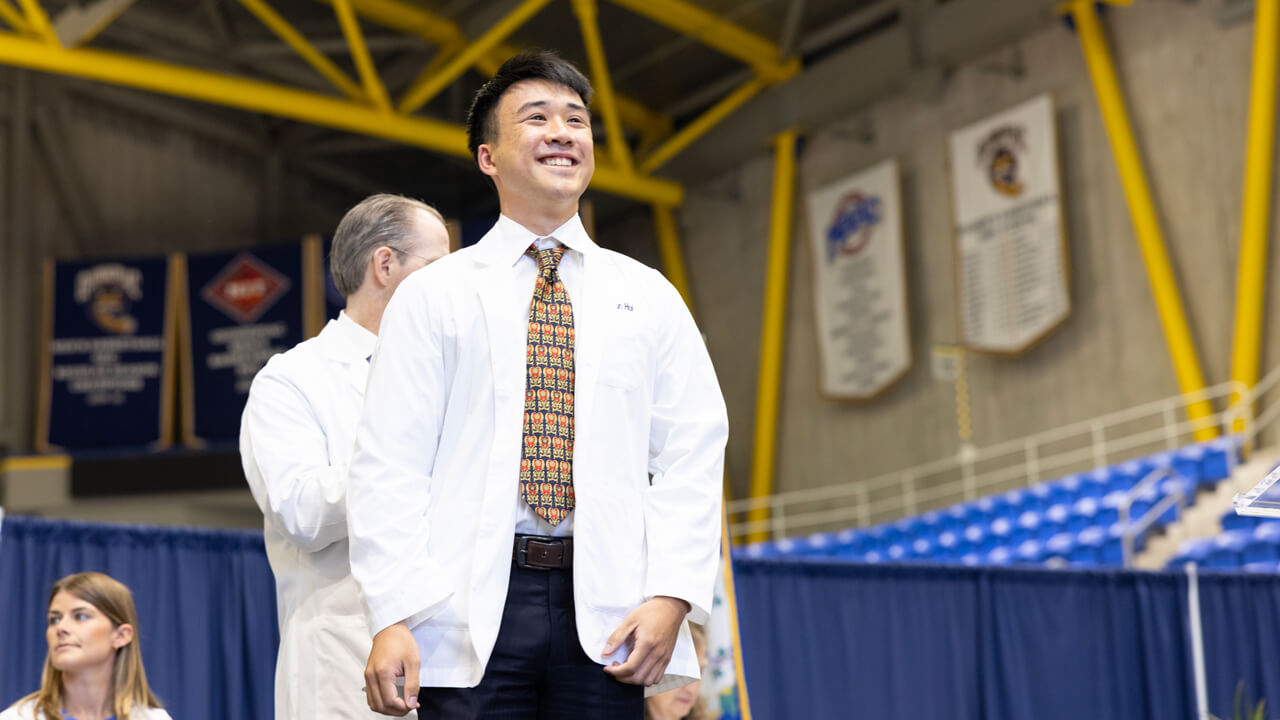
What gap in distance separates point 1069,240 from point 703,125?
5472 millimetres

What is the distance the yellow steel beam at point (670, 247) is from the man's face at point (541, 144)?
15472 mm

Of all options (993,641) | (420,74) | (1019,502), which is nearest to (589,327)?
(993,641)

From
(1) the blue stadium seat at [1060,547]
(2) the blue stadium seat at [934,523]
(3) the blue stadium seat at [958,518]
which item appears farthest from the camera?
(2) the blue stadium seat at [934,523]

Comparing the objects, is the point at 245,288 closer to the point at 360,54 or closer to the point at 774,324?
the point at 360,54

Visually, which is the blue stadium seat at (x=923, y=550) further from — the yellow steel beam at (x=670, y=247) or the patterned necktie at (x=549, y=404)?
the patterned necktie at (x=549, y=404)

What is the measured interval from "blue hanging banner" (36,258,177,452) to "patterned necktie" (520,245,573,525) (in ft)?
45.2

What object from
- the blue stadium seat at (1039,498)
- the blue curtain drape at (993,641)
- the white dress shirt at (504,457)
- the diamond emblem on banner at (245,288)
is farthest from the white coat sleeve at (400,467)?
Result: the diamond emblem on banner at (245,288)

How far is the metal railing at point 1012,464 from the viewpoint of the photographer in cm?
1101

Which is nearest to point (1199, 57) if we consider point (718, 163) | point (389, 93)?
point (718, 163)

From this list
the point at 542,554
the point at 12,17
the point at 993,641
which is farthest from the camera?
the point at 12,17

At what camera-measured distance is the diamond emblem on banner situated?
1489 cm

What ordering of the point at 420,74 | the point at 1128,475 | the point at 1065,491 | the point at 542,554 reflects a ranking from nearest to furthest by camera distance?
the point at 542,554, the point at 1128,475, the point at 1065,491, the point at 420,74

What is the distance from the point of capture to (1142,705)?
634cm

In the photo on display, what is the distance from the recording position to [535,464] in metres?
1.78
